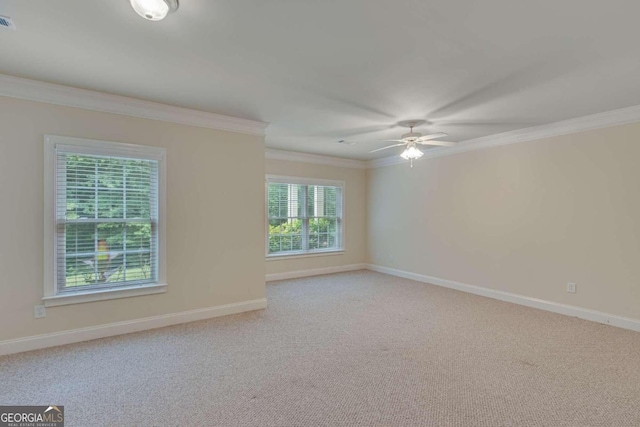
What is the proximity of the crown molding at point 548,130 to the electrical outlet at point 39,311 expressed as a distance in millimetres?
5843

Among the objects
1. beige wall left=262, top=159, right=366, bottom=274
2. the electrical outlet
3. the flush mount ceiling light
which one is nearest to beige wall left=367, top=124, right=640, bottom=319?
beige wall left=262, top=159, right=366, bottom=274

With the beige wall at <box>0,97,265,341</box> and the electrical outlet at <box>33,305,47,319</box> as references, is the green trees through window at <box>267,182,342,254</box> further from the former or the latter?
the electrical outlet at <box>33,305,47,319</box>

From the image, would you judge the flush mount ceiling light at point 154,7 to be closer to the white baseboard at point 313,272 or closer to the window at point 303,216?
the window at point 303,216

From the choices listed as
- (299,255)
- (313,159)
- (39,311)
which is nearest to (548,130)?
(313,159)

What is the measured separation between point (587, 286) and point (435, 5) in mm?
4086

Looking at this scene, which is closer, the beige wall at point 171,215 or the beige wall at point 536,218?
the beige wall at point 171,215

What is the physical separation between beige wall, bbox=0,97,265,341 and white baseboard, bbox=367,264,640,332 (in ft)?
10.6

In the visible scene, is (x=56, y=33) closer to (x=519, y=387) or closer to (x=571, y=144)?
(x=519, y=387)

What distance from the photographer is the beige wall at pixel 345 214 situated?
6430 millimetres

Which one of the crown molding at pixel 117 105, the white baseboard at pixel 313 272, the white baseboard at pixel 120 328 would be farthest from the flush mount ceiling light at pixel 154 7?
the white baseboard at pixel 313 272

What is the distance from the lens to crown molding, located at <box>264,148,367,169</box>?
20.5 feet

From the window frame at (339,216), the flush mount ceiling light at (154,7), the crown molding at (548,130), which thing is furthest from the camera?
the window frame at (339,216)

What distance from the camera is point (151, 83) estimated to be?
10.3ft

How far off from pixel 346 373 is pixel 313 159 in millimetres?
4706
